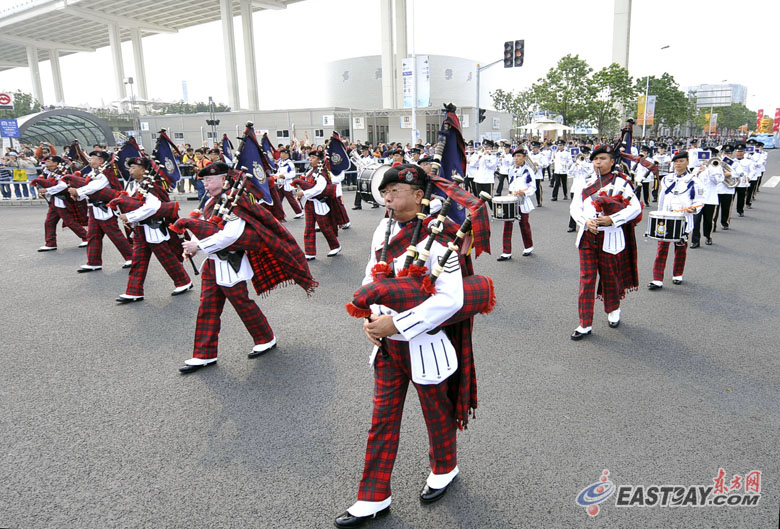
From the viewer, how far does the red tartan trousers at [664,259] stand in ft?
21.9

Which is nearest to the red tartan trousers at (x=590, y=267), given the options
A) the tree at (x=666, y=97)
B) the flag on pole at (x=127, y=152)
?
the flag on pole at (x=127, y=152)

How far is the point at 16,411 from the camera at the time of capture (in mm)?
3914

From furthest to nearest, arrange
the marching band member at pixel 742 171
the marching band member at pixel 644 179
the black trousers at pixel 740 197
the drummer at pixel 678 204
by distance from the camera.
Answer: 1. the marching band member at pixel 644 179
2. the black trousers at pixel 740 197
3. the marching band member at pixel 742 171
4. the drummer at pixel 678 204

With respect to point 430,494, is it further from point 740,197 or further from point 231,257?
point 740,197

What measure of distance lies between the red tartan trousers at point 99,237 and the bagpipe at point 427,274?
7351 mm

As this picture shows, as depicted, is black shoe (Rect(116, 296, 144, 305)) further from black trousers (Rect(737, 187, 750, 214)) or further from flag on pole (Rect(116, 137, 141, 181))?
black trousers (Rect(737, 187, 750, 214))

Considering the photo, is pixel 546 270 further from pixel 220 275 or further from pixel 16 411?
pixel 16 411

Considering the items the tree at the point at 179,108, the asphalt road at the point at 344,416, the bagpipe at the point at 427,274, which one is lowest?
the asphalt road at the point at 344,416

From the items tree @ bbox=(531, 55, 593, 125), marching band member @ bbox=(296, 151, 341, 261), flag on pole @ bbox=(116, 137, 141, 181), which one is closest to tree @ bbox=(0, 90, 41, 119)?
tree @ bbox=(531, 55, 593, 125)

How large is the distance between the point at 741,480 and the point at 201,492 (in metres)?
3.28

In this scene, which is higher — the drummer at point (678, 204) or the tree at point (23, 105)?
the tree at point (23, 105)

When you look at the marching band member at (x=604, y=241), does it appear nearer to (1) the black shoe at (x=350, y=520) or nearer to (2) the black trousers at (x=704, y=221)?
(1) the black shoe at (x=350, y=520)

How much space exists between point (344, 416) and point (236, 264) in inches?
69.9

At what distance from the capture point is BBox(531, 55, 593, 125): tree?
133 feet
